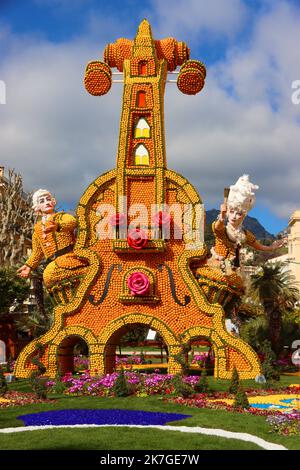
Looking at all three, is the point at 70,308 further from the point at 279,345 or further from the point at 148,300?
the point at 279,345

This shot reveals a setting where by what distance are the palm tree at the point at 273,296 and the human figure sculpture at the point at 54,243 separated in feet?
39.6

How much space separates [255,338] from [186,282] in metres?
13.2

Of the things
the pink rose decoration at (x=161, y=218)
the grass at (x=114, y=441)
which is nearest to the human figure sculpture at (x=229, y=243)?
the pink rose decoration at (x=161, y=218)

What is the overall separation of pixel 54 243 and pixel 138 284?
13.8ft

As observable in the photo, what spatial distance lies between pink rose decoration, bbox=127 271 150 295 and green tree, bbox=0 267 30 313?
1542cm

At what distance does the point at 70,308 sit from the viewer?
2364 cm

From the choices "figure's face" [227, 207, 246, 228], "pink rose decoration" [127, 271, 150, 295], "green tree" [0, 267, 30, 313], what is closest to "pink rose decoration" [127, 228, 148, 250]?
"pink rose decoration" [127, 271, 150, 295]

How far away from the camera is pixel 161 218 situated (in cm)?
2381

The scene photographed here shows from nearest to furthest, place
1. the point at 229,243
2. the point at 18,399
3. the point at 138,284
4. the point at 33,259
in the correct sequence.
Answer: the point at 18,399
the point at 138,284
the point at 229,243
the point at 33,259

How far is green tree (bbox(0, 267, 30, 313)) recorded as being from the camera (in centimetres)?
3650

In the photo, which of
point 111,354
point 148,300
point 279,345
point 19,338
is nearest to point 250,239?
point 148,300

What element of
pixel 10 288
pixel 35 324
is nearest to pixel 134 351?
pixel 10 288

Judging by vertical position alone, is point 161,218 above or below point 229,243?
above

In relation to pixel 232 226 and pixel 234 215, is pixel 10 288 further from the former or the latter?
pixel 234 215
